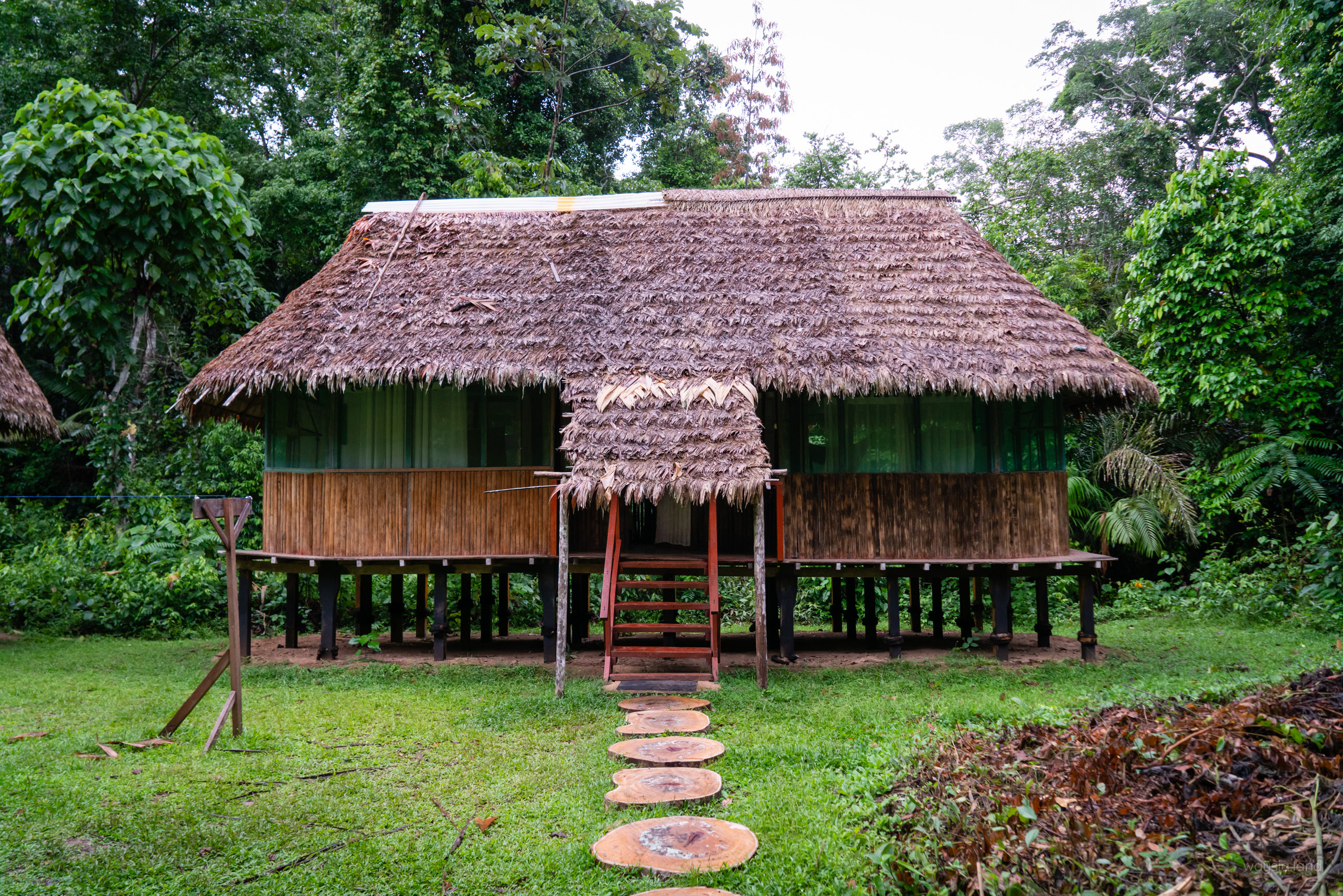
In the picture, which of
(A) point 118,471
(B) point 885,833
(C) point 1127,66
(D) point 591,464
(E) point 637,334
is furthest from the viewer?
(C) point 1127,66

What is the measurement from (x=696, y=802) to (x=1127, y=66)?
2194 cm

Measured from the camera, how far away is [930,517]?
8.99 metres

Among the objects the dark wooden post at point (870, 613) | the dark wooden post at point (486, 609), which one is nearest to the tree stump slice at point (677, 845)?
the dark wooden post at point (870, 613)

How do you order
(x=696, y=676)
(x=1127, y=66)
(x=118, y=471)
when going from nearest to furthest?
(x=696, y=676), (x=118, y=471), (x=1127, y=66)

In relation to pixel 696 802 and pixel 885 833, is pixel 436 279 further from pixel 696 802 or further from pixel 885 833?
pixel 885 833

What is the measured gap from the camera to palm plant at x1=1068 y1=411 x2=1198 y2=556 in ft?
39.8

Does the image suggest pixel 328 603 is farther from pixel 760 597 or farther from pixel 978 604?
pixel 978 604

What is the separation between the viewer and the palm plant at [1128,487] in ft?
39.8

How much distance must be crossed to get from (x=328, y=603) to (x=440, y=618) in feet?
3.88

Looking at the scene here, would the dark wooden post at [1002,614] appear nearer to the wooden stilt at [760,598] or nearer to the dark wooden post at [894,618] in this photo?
the dark wooden post at [894,618]

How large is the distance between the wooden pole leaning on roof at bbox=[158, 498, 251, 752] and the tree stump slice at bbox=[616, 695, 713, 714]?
274 centimetres

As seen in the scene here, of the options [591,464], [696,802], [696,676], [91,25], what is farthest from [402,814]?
[91,25]

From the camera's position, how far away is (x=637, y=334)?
29.4 feet

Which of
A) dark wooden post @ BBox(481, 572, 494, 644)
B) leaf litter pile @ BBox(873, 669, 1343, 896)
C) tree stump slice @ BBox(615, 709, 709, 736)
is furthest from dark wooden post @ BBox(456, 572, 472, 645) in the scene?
leaf litter pile @ BBox(873, 669, 1343, 896)
